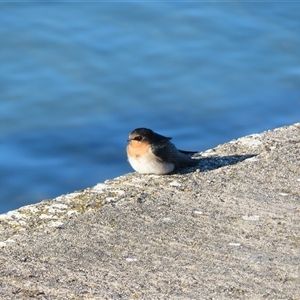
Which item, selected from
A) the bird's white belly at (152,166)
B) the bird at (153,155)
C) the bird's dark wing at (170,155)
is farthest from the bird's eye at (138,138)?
the bird's white belly at (152,166)

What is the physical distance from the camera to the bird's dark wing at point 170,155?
6957 millimetres

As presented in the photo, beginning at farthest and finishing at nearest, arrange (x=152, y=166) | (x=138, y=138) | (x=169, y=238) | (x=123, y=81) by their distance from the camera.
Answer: (x=123, y=81) < (x=138, y=138) < (x=152, y=166) < (x=169, y=238)

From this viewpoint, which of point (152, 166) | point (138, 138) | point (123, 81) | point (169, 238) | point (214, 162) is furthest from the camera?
point (123, 81)

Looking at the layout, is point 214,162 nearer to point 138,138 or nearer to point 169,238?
point 138,138

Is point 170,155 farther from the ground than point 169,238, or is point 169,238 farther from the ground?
point 170,155

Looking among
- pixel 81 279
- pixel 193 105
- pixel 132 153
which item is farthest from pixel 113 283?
pixel 193 105

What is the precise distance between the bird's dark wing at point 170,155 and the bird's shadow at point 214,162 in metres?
0.06

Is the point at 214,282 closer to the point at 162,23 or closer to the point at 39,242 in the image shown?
the point at 39,242

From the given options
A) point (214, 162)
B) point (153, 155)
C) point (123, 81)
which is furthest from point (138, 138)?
point (123, 81)

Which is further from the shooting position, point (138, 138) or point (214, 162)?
point (138, 138)

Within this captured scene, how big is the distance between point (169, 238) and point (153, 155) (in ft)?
5.36

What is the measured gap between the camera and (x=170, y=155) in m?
7.05

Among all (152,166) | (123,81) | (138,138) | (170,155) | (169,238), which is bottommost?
(169,238)

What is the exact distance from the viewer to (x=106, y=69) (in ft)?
37.7
